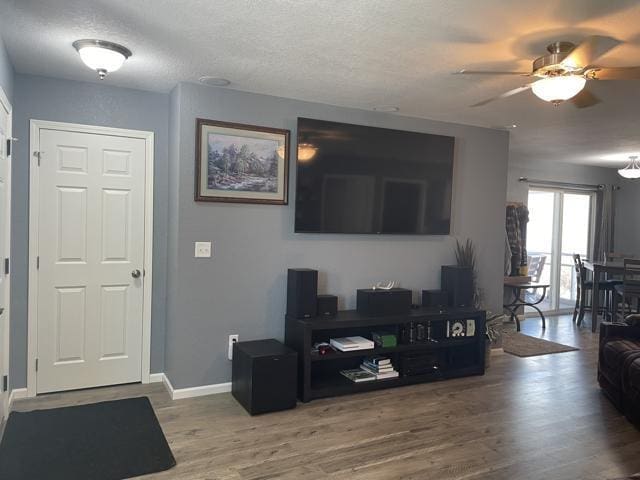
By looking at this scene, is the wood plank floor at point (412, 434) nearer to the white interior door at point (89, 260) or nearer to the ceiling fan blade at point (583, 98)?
the white interior door at point (89, 260)

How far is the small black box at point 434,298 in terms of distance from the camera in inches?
175

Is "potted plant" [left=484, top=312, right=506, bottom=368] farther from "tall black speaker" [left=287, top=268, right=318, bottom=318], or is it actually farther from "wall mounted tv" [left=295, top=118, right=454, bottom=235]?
"tall black speaker" [left=287, top=268, right=318, bottom=318]

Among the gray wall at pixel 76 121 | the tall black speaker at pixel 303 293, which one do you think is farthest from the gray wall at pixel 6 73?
the tall black speaker at pixel 303 293

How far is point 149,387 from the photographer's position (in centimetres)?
391

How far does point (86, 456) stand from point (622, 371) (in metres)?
3.63

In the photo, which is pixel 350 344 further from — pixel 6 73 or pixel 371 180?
pixel 6 73

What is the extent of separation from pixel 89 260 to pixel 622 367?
162 inches

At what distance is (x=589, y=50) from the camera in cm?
270

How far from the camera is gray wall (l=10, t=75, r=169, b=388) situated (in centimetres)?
351

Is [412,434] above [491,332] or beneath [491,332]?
beneath

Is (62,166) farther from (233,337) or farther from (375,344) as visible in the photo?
(375,344)

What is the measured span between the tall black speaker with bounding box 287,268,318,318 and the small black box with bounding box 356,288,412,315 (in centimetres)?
43

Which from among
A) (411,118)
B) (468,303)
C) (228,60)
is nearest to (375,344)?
(468,303)

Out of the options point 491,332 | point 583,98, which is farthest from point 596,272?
point 583,98
